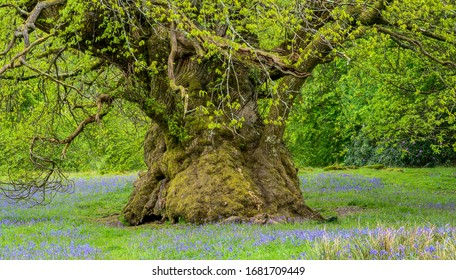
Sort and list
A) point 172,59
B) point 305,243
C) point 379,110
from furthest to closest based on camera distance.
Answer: point 379,110 → point 172,59 → point 305,243

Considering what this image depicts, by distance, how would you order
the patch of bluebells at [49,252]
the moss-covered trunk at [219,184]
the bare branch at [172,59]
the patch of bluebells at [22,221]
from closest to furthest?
the patch of bluebells at [49,252]
the bare branch at [172,59]
the moss-covered trunk at [219,184]
the patch of bluebells at [22,221]

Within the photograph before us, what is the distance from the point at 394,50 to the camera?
2072cm

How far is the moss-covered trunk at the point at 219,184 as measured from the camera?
15.0m

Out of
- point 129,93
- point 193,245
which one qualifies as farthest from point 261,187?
point 193,245

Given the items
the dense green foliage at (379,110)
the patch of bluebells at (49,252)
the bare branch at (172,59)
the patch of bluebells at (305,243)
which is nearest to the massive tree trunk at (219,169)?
the bare branch at (172,59)

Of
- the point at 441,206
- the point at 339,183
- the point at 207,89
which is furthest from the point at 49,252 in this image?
the point at 339,183

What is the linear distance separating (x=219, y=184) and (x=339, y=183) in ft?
42.6

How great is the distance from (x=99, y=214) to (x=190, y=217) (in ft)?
19.4

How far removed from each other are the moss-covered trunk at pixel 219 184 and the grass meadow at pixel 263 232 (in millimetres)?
713

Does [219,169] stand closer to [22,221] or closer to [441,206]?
[22,221]

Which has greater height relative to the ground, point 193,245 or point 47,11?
point 47,11

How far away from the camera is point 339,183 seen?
2716cm

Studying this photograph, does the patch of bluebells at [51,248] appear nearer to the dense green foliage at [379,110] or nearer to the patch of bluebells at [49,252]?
the patch of bluebells at [49,252]

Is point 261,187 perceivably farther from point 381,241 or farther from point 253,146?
point 381,241
